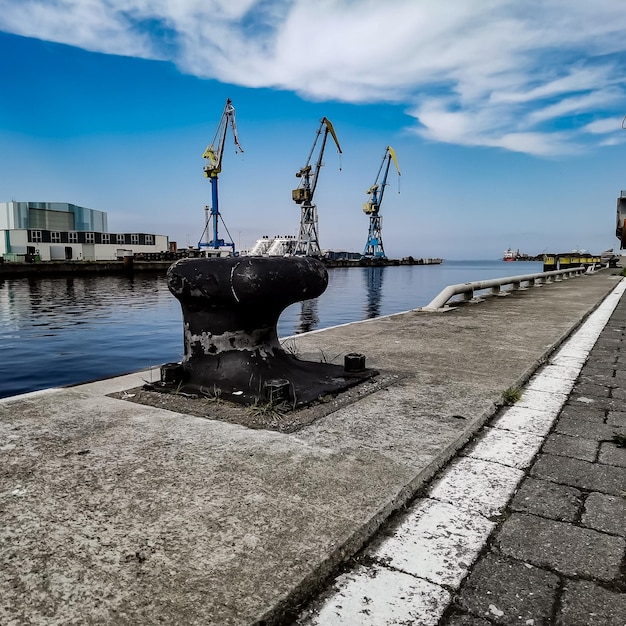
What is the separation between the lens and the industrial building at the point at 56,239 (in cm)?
6625


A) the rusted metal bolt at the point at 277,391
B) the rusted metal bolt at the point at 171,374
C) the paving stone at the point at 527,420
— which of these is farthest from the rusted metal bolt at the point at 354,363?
the rusted metal bolt at the point at 171,374

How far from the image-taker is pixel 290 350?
4797 mm

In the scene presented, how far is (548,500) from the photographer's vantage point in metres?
2.01

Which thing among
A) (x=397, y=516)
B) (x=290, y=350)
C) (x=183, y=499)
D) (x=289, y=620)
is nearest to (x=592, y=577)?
(x=397, y=516)

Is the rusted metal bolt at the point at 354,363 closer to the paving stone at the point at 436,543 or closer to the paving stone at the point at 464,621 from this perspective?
the paving stone at the point at 436,543

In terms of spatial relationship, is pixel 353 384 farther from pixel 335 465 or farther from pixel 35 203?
pixel 35 203

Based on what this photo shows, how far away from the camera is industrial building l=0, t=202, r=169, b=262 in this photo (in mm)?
66250

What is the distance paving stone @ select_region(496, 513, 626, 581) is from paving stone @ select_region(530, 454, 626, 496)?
15.9 inches

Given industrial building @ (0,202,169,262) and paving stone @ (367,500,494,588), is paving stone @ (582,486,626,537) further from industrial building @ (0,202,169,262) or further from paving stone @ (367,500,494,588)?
industrial building @ (0,202,169,262)

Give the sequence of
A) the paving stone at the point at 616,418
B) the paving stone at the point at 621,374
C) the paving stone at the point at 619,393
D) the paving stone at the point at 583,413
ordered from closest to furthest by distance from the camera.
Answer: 1. the paving stone at the point at 616,418
2. the paving stone at the point at 583,413
3. the paving stone at the point at 619,393
4. the paving stone at the point at 621,374

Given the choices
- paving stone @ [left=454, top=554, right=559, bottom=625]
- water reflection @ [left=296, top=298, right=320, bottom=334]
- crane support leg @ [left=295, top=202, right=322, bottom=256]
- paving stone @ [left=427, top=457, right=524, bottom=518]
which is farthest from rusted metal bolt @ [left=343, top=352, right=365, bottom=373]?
crane support leg @ [left=295, top=202, right=322, bottom=256]

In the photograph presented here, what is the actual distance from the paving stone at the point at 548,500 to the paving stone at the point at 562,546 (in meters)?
0.06

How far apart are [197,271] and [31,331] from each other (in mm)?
13803

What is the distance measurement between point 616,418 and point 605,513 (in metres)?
1.43
